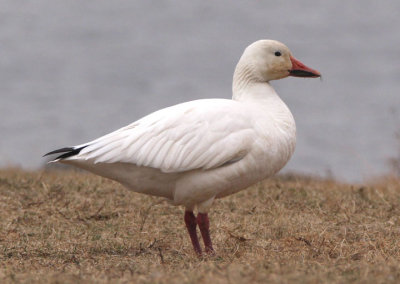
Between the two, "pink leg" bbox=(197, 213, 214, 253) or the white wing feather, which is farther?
"pink leg" bbox=(197, 213, 214, 253)

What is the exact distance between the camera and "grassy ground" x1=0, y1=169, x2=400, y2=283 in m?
4.23

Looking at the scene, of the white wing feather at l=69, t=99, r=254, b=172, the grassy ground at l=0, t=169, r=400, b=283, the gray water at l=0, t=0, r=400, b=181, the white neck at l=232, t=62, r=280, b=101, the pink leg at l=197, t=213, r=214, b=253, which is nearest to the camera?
the grassy ground at l=0, t=169, r=400, b=283

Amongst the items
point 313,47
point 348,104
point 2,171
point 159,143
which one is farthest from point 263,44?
point 313,47

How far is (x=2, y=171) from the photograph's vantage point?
8555 mm

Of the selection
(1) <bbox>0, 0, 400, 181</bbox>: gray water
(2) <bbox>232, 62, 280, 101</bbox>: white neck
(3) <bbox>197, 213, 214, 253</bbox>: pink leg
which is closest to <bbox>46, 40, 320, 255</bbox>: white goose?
(3) <bbox>197, 213, 214, 253</bbox>: pink leg

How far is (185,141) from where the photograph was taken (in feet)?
17.2

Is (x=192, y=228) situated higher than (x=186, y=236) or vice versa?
(x=192, y=228)

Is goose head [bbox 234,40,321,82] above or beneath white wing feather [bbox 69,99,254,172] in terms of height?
above

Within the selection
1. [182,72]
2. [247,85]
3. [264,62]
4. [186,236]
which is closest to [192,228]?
[186,236]

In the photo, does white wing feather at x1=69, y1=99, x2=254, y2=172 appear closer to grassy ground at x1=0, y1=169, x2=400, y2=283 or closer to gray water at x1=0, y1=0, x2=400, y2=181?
grassy ground at x1=0, y1=169, x2=400, y2=283

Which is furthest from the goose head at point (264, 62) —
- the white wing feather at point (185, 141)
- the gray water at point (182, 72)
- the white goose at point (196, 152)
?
the gray water at point (182, 72)

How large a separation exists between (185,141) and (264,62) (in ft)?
3.57

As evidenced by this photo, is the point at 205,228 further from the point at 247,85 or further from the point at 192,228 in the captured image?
the point at 247,85

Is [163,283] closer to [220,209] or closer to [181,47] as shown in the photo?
[220,209]
